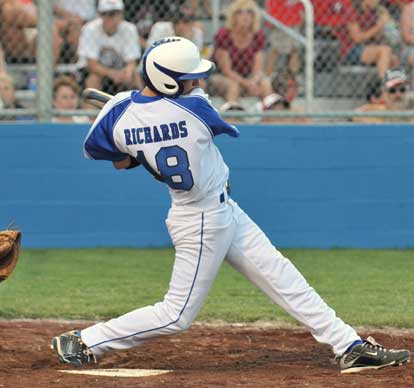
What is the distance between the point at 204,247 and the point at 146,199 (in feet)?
15.8

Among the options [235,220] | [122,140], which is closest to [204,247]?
[235,220]

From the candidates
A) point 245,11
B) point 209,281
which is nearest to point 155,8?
point 245,11

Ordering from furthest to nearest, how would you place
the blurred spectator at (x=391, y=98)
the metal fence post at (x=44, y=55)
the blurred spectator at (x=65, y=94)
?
the blurred spectator at (x=391, y=98)
the blurred spectator at (x=65, y=94)
the metal fence post at (x=44, y=55)

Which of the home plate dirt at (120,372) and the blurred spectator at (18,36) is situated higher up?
the blurred spectator at (18,36)

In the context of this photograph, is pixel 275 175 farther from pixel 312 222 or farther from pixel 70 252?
pixel 70 252

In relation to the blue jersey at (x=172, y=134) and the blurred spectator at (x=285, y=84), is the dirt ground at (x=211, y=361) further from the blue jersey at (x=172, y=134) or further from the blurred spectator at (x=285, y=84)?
the blurred spectator at (x=285, y=84)

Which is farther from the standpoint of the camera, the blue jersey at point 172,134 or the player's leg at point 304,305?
the player's leg at point 304,305

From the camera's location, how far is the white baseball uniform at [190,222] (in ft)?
16.5

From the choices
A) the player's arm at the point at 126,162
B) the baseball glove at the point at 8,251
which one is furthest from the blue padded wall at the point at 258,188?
the player's arm at the point at 126,162

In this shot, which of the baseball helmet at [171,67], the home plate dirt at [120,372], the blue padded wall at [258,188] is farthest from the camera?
the blue padded wall at [258,188]

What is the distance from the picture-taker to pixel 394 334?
6.36 m

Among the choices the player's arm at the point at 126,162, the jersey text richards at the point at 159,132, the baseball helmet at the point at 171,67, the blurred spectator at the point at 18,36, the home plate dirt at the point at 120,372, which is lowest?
the home plate dirt at the point at 120,372

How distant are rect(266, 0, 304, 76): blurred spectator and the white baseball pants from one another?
517cm

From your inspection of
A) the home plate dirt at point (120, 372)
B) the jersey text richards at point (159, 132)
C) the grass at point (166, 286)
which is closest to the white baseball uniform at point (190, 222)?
the jersey text richards at point (159, 132)
